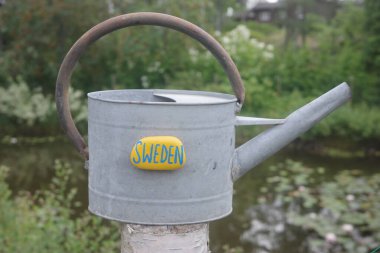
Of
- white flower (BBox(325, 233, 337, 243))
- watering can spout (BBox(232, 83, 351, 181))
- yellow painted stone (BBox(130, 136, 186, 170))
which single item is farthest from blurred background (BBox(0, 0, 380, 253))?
yellow painted stone (BBox(130, 136, 186, 170))

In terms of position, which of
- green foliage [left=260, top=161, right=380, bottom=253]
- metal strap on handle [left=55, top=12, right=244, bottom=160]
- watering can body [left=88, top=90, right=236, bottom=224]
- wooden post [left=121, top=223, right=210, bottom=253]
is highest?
metal strap on handle [left=55, top=12, right=244, bottom=160]

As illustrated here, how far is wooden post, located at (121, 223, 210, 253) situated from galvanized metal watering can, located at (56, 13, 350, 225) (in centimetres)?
2

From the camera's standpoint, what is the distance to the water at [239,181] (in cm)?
385

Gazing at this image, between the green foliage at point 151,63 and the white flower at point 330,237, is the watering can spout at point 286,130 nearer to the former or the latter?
the white flower at point 330,237

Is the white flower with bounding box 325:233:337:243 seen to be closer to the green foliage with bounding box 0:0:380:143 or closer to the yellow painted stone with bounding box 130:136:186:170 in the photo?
the yellow painted stone with bounding box 130:136:186:170

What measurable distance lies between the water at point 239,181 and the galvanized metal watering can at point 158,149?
2.65m

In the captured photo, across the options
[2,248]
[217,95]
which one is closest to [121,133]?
[217,95]

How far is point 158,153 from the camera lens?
2.92 feet

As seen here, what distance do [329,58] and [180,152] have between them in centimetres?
759

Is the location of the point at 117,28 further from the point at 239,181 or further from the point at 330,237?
the point at 239,181

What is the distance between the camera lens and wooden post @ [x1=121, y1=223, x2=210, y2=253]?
37.8 inches

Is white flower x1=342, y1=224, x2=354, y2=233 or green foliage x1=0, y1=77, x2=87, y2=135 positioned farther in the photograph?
green foliage x1=0, y1=77, x2=87, y2=135

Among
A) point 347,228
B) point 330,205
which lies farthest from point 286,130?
point 330,205

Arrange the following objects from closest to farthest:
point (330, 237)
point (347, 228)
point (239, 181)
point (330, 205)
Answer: point (330, 237) < point (347, 228) < point (330, 205) < point (239, 181)
